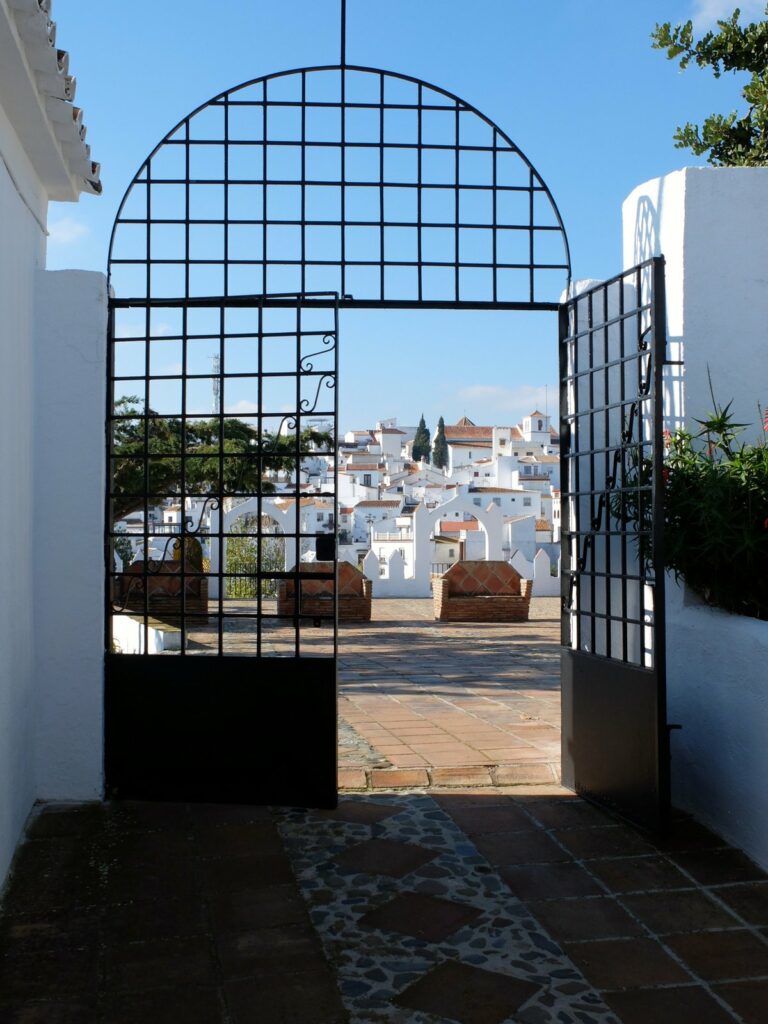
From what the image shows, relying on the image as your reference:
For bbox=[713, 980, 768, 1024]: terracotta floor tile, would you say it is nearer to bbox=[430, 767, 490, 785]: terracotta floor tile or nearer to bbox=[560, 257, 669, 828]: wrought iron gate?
bbox=[560, 257, 669, 828]: wrought iron gate

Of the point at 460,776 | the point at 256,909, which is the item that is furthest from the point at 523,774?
the point at 256,909

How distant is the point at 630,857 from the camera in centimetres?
384

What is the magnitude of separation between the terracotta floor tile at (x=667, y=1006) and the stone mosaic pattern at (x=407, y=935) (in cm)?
5

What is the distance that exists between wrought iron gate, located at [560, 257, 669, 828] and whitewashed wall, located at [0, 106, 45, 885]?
8.11ft

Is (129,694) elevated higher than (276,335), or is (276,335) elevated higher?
(276,335)

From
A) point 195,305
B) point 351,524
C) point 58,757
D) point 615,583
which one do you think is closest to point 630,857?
point 615,583

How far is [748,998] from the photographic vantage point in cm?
270

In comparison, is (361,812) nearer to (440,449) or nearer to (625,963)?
(625,963)

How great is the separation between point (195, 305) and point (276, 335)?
0.42 meters

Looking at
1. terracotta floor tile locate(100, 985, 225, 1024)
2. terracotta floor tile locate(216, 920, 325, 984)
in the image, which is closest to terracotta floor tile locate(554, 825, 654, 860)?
terracotta floor tile locate(216, 920, 325, 984)

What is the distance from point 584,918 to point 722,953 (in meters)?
0.45

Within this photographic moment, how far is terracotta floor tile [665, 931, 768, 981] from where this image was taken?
2.86 meters

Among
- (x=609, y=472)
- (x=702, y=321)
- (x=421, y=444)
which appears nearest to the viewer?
(x=702, y=321)

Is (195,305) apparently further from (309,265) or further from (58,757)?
(58,757)
